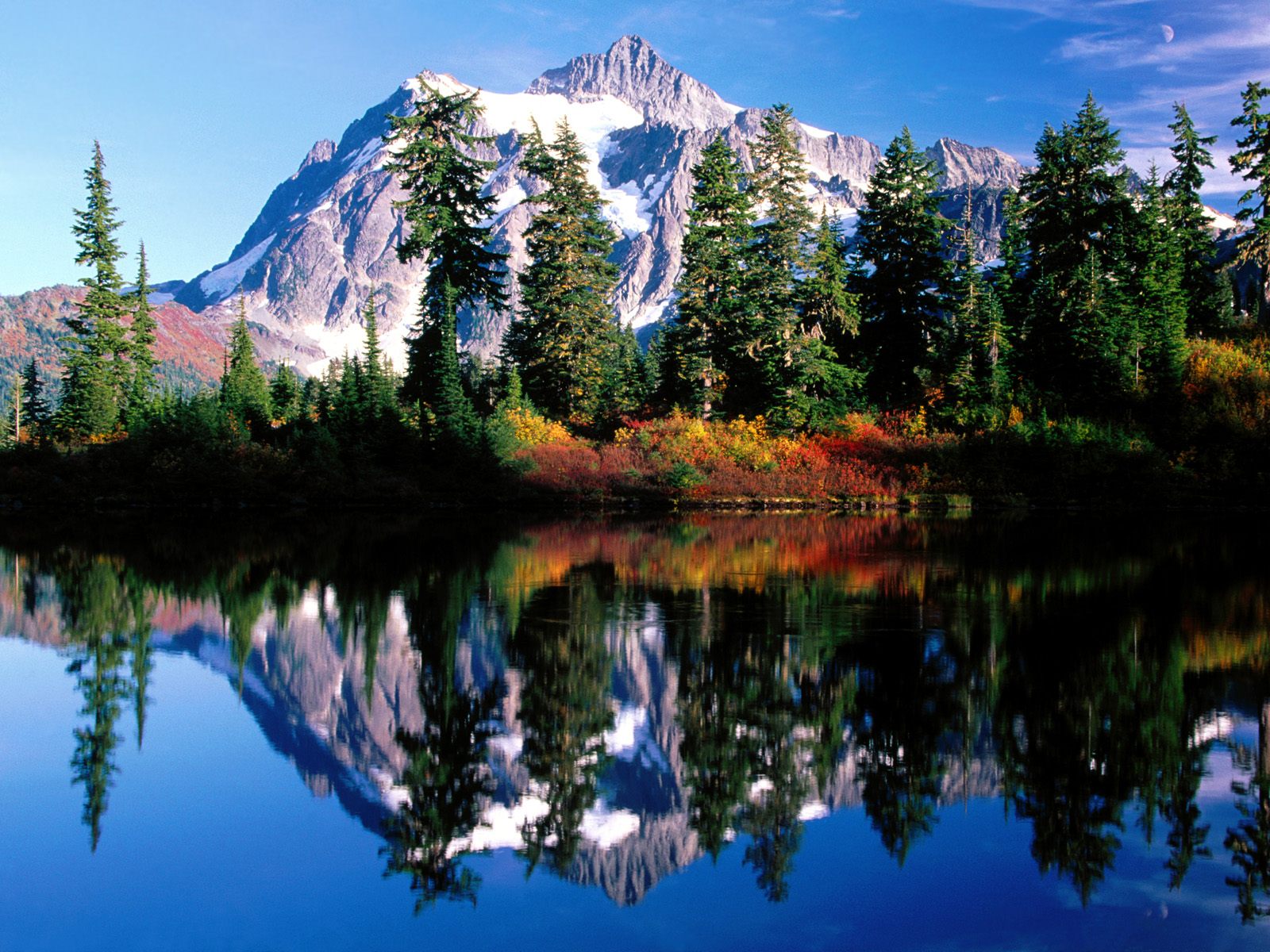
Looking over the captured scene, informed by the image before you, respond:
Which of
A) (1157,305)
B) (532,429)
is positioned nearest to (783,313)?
(532,429)

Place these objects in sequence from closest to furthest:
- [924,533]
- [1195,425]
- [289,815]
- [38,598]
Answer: [289,815]
[38,598]
[924,533]
[1195,425]

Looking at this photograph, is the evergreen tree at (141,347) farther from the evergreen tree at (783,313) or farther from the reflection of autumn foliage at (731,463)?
the evergreen tree at (783,313)

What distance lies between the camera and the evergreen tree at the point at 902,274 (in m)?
50.5

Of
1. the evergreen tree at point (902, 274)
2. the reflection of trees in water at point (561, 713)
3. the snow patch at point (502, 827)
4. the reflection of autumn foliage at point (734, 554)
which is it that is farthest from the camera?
the evergreen tree at point (902, 274)

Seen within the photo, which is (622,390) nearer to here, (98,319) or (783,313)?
(783,313)

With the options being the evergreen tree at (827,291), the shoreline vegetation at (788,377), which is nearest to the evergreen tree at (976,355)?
the shoreline vegetation at (788,377)

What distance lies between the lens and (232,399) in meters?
57.8

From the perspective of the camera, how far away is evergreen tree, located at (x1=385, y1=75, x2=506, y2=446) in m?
50.7

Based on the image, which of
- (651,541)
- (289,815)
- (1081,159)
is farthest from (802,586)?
(1081,159)

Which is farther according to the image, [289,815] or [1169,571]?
[1169,571]

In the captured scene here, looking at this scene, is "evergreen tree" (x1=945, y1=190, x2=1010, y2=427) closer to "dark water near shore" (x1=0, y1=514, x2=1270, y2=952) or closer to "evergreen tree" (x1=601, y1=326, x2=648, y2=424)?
"evergreen tree" (x1=601, y1=326, x2=648, y2=424)

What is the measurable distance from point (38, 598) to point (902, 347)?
4285cm

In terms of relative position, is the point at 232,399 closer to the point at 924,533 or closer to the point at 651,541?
the point at 651,541

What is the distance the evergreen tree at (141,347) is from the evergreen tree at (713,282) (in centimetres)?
3135
